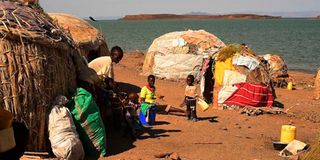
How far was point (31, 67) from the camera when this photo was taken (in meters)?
6.67

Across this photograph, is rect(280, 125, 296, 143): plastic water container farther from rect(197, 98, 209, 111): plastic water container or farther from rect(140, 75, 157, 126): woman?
rect(197, 98, 209, 111): plastic water container

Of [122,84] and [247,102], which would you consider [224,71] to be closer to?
[247,102]

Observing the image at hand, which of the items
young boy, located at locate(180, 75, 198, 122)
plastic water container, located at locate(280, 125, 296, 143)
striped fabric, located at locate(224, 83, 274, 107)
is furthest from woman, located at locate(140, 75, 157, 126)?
striped fabric, located at locate(224, 83, 274, 107)

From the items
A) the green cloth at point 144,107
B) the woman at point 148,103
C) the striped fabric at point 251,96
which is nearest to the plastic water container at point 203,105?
the striped fabric at point 251,96

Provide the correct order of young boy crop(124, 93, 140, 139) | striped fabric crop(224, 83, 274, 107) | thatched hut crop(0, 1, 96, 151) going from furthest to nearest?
1. striped fabric crop(224, 83, 274, 107)
2. young boy crop(124, 93, 140, 139)
3. thatched hut crop(0, 1, 96, 151)

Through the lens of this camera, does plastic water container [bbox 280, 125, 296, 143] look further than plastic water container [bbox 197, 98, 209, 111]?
No

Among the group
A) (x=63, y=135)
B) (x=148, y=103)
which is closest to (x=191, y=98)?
(x=148, y=103)

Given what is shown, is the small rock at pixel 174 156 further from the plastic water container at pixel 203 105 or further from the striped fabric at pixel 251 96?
the striped fabric at pixel 251 96

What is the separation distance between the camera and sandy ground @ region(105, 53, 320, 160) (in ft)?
25.0

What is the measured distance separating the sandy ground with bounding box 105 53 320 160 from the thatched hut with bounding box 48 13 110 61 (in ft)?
6.78

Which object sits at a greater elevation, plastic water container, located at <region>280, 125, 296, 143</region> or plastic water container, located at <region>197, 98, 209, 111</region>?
plastic water container, located at <region>280, 125, 296, 143</region>

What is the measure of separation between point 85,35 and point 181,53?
4040mm

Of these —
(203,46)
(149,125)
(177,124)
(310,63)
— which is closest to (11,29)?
(149,125)

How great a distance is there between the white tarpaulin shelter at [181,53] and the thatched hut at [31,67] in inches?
337
